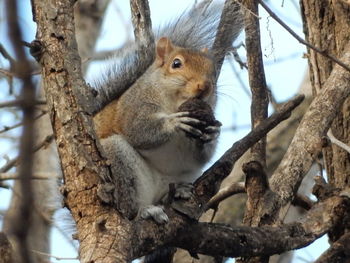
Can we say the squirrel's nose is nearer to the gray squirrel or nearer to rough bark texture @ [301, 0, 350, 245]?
the gray squirrel

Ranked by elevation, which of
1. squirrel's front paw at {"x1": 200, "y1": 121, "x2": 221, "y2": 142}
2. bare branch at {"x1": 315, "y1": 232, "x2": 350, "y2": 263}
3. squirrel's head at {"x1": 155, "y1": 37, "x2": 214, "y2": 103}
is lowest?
bare branch at {"x1": 315, "y1": 232, "x2": 350, "y2": 263}

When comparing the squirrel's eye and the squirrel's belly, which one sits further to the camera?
the squirrel's eye

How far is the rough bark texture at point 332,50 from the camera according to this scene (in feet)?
8.30

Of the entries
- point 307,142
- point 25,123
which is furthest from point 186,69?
point 25,123

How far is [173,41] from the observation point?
3.23 m

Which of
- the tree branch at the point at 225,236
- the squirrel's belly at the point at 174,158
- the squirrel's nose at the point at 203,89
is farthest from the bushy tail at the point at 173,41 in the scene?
the tree branch at the point at 225,236

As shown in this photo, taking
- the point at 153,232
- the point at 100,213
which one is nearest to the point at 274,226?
the point at 153,232

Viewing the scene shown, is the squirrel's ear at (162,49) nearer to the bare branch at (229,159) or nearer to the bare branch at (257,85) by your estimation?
the bare branch at (257,85)

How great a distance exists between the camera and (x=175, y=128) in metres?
2.44

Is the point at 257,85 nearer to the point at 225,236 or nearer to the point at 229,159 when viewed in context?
the point at 229,159

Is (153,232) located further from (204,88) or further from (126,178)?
(204,88)

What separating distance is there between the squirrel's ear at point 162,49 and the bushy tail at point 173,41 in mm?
84

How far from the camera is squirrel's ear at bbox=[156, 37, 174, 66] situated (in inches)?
115

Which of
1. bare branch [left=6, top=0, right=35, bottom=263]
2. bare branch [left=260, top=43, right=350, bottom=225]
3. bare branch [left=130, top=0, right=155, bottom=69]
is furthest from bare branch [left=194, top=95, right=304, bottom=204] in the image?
bare branch [left=6, top=0, right=35, bottom=263]
